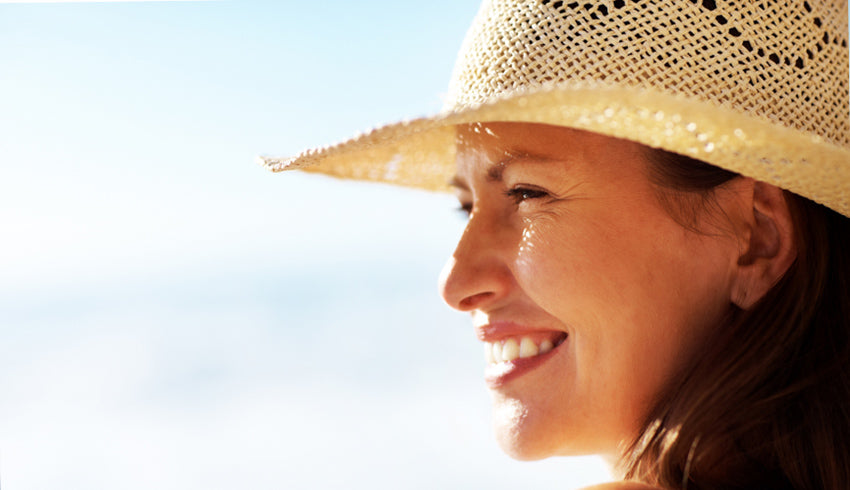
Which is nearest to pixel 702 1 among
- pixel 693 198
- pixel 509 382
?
pixel 693 198

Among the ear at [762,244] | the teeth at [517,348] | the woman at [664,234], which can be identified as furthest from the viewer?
the teeth at [517,348]

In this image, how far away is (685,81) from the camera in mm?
1091

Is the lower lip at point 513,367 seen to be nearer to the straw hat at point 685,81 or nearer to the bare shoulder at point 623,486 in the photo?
the bare shoulder at point 623,486

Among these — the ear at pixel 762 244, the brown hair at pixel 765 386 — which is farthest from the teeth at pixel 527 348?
the ear at pixel 762 244

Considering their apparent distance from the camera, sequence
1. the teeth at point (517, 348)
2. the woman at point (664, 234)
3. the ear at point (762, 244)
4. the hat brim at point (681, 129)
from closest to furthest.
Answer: the hat brim at point (681, 129)
the woman at point (664, 234)
the ear at point (762, 244)
the teeth at point (517, 348)

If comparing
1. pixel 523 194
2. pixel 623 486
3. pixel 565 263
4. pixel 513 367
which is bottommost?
pixel 623 486

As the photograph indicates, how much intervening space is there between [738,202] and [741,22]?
26 centimetres

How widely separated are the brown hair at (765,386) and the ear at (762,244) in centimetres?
1

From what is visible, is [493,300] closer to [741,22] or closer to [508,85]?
[508,85]

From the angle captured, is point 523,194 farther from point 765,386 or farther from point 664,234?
point 765,386

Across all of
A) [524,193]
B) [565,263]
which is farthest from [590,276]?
[524,193]

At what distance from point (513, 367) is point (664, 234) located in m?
0.32

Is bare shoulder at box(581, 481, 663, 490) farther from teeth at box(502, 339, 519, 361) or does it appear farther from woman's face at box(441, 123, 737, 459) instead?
teeth at box(502, 339, 519, 361)

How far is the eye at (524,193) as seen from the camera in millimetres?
1271
